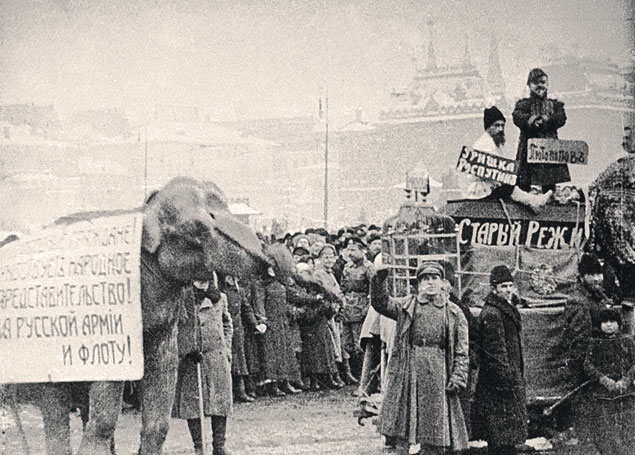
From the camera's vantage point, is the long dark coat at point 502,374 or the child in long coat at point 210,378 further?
the long dark coat at point 502,374

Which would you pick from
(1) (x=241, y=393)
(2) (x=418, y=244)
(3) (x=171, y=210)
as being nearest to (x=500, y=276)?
(2) (x=418, y=244)

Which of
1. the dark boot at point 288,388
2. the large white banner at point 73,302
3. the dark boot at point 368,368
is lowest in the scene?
the dark boot at point 288,388

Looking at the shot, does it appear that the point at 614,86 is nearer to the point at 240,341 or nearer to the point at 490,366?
the point at 240,341

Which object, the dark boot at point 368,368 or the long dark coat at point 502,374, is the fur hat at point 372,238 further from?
the long dark coat at point 502,374

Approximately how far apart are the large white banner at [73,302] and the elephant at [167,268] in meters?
0.09

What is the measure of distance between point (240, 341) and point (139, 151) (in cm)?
223

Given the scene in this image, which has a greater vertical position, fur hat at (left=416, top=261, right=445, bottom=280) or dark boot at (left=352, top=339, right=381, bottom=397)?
fur hat at (left=416, top=261, right=445, bottom=280)

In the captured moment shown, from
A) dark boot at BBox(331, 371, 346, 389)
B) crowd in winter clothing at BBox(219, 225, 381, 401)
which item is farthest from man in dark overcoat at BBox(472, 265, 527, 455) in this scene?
dark boot at BBox(331, 371, 346, 389)

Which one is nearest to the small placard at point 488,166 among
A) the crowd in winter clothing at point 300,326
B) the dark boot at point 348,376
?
the crowd in winter clothing at point 300,326

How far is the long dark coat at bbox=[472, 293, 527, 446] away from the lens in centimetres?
798

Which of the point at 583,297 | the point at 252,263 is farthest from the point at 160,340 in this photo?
the point at 583,297

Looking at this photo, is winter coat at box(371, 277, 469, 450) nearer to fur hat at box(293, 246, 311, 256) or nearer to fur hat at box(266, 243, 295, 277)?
fur hat at box(266, 243, 295, 277)

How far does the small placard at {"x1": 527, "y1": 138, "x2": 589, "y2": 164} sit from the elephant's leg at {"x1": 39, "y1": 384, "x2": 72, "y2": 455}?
451 centimetres

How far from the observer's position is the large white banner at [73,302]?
19.7 feet
